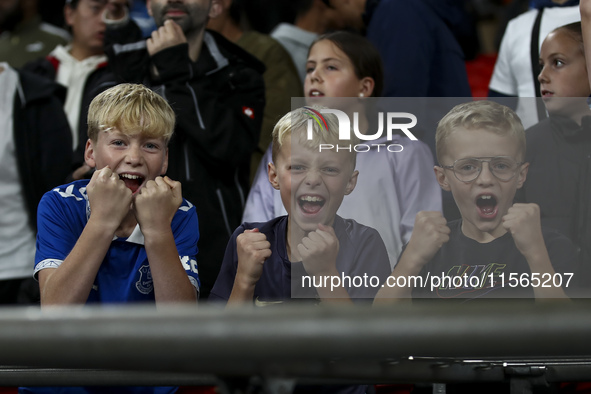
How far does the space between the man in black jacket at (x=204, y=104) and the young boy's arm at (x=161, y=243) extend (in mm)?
697

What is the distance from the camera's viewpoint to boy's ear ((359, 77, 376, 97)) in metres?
3.11

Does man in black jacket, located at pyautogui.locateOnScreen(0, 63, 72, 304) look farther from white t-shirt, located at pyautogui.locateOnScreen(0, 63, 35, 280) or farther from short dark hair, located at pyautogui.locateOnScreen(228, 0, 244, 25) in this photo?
short dark hair, located at pyautogui.locateOnScreen(228, 0, 244, 25)

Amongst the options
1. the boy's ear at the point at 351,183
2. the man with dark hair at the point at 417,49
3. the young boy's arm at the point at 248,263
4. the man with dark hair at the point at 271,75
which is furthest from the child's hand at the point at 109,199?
the man with dark hair at the point at 417,49

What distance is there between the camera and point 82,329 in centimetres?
88

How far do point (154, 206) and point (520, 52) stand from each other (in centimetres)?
186

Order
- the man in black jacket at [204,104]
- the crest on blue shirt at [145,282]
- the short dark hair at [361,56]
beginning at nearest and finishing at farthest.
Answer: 1. the crest on blue shirt at [145,282]
2. the man in black jacket at [204,104]
3. the short dark hair at [361,56]

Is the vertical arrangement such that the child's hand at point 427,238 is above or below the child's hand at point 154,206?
below

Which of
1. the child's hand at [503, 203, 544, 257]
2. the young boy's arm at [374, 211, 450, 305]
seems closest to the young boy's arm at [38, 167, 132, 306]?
the young boy's arm at [374, 211, 450, 305]

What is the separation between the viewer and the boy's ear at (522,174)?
186cm

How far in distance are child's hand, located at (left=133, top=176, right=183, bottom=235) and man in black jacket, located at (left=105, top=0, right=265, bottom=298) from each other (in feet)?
2.34

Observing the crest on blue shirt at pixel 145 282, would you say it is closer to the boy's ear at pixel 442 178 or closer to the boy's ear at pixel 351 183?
the boy's ear at pixel 351 183

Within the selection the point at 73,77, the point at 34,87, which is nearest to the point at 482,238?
the point at 34,87

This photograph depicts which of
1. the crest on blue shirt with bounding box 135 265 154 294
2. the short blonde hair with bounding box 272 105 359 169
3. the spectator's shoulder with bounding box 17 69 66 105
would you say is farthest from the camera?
the spectator's shoulder with bounding box 17 69 66 105

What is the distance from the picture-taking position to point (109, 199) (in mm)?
2080
